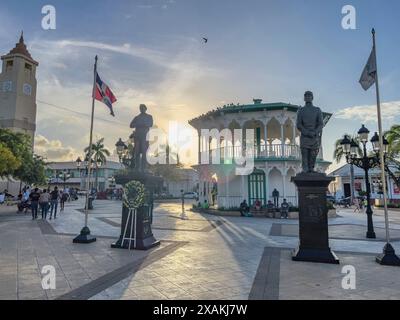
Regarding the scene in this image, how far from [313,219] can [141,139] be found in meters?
5.63

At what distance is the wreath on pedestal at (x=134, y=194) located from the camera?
27.3ft

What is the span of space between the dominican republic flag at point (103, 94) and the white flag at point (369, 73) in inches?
325

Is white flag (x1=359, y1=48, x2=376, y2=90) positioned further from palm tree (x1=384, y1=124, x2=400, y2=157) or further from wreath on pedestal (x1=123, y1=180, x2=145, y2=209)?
palm tree (x1=384, y1=124, x2=400, y2=157)

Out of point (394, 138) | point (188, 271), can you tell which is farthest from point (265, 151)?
point (188, 271)

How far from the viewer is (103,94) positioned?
392 inches

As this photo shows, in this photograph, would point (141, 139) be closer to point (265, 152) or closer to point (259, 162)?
point (259, 162)

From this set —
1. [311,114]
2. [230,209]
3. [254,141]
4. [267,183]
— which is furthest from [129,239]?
[254,141]

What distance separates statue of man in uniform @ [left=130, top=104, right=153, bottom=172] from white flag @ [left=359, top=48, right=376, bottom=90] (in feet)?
21.2

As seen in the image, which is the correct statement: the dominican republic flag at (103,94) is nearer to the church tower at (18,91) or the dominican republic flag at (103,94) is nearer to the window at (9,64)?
the church tower at (18,91)

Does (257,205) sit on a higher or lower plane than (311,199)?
lower

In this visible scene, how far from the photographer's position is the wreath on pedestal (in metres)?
8.32

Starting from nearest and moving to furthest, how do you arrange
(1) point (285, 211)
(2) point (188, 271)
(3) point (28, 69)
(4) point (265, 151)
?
(2) point (188, 271), (1) point (285, 211), (4) point (265, 151), (3) point (28, 69)
